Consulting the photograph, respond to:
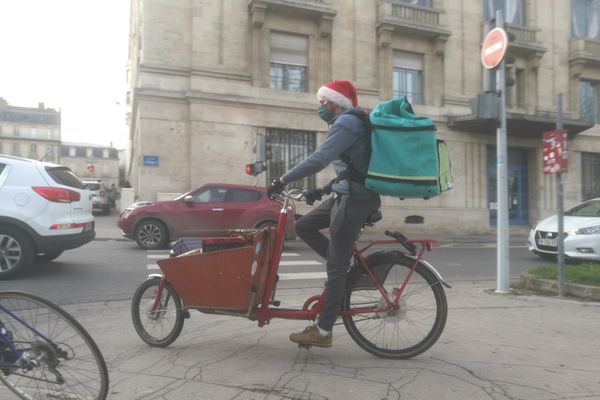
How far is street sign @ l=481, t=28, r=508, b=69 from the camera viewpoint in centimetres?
629

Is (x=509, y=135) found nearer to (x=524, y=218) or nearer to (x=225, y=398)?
(x=524, y=218)

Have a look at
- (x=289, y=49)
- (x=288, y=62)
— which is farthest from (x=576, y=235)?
(x=289, y=49)

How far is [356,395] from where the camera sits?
2.78 metres

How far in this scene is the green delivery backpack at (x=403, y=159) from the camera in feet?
10.4

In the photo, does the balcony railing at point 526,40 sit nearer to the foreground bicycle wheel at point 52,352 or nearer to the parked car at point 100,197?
the parked car at point 100,197

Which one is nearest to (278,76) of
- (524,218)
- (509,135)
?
(509,135)

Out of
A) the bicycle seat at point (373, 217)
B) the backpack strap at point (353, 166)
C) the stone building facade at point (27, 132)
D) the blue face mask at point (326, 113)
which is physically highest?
the stone building facade at point (27, 132)

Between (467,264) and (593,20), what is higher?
(593,20)

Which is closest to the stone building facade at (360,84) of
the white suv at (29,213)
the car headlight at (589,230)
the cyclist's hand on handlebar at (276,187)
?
the white suv at (29,213)

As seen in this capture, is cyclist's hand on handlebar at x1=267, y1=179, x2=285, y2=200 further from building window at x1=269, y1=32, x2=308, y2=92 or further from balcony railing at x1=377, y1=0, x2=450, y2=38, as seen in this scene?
balcony railing at x1=377, y1=0, x2=450, y2=38

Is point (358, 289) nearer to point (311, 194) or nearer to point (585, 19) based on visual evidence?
point (311, 194)

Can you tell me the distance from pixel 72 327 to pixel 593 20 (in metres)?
28.2

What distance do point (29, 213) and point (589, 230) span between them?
9.44 m

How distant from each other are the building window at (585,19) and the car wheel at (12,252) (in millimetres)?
25492
